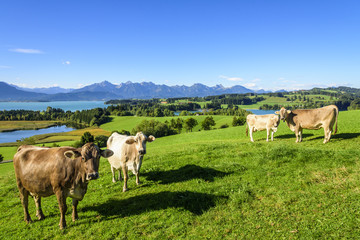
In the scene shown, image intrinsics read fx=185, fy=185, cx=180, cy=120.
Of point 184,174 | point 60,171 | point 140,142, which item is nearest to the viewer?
point 60,171

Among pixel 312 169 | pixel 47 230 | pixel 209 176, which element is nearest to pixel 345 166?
pixel 312 169

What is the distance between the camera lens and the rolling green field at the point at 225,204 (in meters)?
6.31

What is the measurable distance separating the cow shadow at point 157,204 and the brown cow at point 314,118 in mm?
13629

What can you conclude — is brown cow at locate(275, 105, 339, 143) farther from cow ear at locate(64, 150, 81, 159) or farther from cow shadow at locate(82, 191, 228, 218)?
cow ear at locate(64, 150, 81, 159)

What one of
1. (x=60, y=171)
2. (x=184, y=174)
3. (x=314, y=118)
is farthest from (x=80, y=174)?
(x=314, y=118)

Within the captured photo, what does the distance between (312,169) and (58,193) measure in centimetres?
1199

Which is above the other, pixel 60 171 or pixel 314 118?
pixel 314 118

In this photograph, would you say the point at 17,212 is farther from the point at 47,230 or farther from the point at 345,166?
the point at 345,166

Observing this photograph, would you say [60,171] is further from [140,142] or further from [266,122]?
[266,122]

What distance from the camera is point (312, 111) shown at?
17281mm

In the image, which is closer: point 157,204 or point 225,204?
point 225,204

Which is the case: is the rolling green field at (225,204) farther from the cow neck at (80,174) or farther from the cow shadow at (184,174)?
the cow neck at (80,174)

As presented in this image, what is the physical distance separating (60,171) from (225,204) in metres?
6.65

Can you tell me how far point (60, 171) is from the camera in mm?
6848
